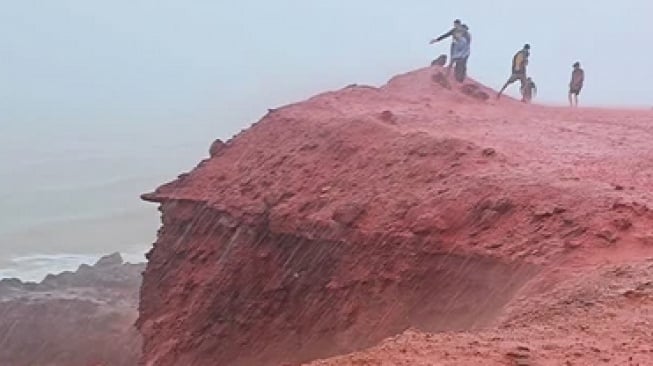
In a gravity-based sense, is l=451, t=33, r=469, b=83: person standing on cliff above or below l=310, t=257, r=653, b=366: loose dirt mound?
above

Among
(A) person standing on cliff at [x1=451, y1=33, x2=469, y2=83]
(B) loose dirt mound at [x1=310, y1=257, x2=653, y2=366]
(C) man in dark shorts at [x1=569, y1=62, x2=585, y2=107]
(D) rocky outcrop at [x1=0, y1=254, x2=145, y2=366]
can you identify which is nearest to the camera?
(B) loose dirt mound at [x1=310, y1=257, x2=653, y2=366]

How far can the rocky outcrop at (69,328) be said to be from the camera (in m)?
23.0

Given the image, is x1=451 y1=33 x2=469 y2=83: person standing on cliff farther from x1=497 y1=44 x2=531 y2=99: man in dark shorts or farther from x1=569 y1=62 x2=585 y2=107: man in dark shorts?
x1=569 y1=62 x2=585 y2=107: man in dark shorts

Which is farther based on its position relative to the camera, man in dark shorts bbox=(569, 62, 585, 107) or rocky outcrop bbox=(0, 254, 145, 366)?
rocky outcrop bbox=(0, 254, 145, 366)

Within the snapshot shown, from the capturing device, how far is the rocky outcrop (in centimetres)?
2295

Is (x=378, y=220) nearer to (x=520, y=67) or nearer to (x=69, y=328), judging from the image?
(x=520, y=67)

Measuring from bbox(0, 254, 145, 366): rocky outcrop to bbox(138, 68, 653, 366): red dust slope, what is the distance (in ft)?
30.1

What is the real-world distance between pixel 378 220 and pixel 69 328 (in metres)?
15.3

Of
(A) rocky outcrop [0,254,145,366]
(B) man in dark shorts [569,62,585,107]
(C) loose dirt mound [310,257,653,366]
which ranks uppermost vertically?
(B) man in dark shorts [569,62,585,107]

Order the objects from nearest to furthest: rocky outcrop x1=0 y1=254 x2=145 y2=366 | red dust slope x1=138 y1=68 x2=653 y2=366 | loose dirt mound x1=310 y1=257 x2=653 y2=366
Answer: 1. loose dirt mound x1=310 y1=257 x2=653 y2=366
2. red dust slope x1=138 y1=68 x2=653 y2=366
3. rocky outcrop x1=0 y1=254 x2=145 y2=366

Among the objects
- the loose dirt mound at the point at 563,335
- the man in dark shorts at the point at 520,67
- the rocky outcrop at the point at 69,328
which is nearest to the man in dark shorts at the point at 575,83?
the man in dark shorts at the point at 520,67

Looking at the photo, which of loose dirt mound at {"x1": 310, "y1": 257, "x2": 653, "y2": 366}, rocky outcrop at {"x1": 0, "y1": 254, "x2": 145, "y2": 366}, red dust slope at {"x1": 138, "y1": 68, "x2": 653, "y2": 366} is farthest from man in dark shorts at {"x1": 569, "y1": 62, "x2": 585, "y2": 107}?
loose dirt mound at {"x1": 310, "y1": 257, "x2": 653, "y2": 366}

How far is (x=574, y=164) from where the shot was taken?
10.1 meters

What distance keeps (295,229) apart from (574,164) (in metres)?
3.10
